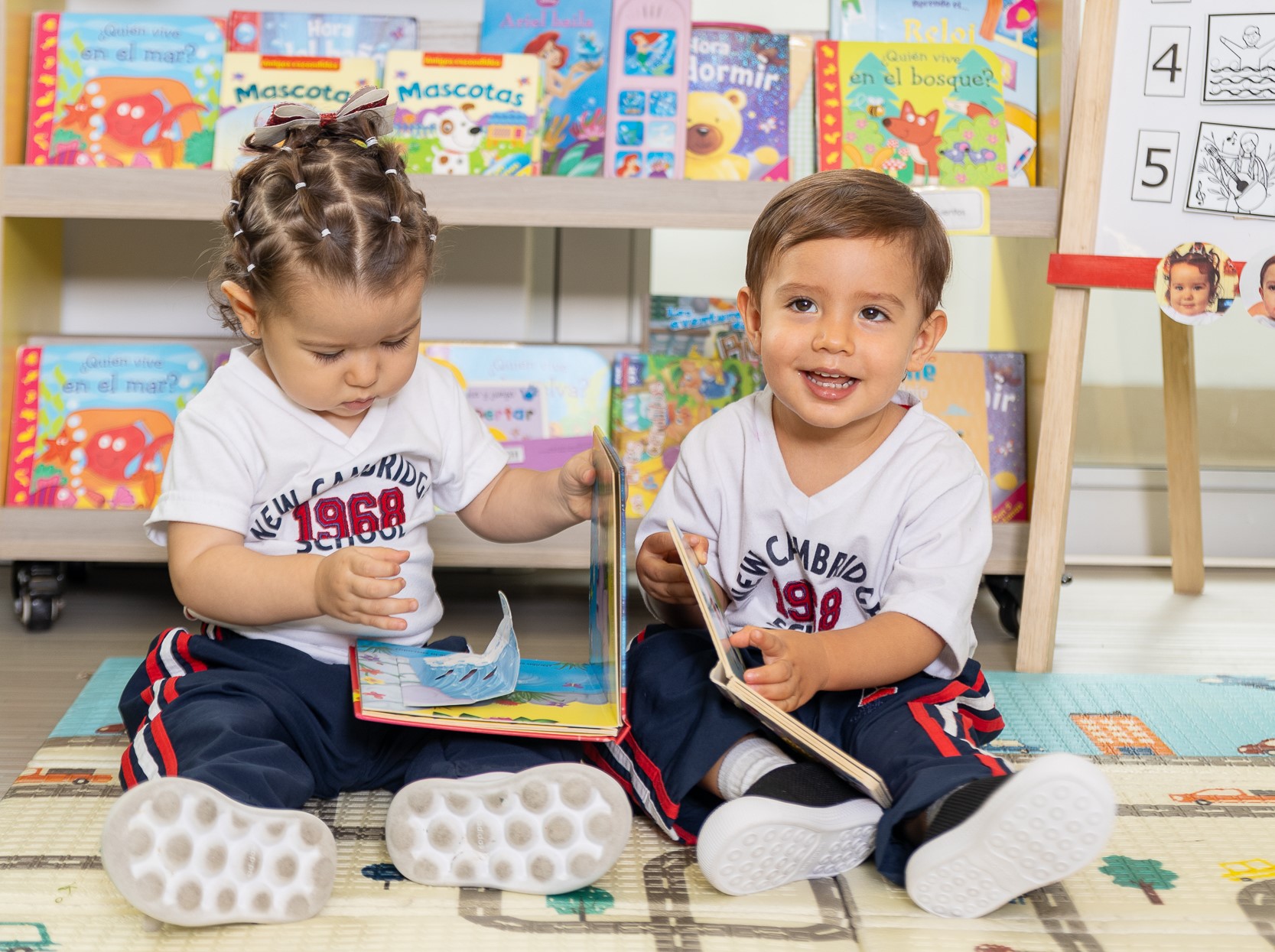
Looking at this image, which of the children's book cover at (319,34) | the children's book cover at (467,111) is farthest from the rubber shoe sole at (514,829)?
the children's book cover at (319,34)

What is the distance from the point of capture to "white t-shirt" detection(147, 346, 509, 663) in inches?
40.1

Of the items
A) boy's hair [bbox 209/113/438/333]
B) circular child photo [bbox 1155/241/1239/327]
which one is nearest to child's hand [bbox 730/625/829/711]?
boy's hair [bbox 209/113/438/333]

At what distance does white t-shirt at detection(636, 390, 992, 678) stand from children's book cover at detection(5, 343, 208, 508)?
78 centimetres

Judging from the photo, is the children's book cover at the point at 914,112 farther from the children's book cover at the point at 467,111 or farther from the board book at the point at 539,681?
the board book at the point at 539,681

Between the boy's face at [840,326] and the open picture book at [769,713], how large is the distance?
0.19 m

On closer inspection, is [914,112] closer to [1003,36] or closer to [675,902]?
[1003,36]

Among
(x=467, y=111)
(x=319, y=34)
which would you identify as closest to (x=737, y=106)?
(x=467, y=111)

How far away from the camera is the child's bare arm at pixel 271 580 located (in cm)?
89

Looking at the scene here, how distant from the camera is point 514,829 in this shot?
2.71 feet

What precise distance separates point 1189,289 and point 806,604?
0.64 meters

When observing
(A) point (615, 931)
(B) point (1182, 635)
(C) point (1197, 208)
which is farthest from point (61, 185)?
(B) point (1182, 635)

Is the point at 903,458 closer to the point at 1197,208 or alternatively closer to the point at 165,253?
the point at 1197,208

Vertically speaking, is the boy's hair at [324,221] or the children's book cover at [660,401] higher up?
the boy's hair at [324,221]

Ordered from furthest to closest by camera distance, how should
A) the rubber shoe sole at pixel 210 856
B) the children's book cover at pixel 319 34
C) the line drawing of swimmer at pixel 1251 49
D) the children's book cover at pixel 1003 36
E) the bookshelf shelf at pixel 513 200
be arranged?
the children's book cover at pixel 319 34
the children's book cover at pixel 1003 36
the bookshelf shelf at pixel 513 200
the line drawing of swimmer at pixel 1251 49
the rubber shoe sole at pixel 210 856
